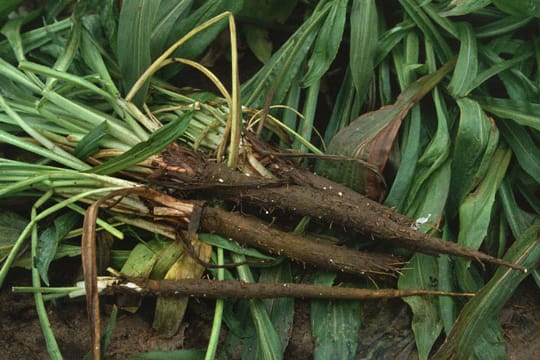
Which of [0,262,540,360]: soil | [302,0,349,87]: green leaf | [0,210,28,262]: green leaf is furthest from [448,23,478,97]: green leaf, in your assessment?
[0,210,28,262]: green leaf

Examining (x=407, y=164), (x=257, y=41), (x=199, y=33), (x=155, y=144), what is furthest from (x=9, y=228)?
(x=407, y=164)

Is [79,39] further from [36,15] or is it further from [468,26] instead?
[468,26]

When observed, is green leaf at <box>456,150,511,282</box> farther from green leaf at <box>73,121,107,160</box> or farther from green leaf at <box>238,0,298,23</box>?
green leaf at <box>73,121,107,160</box>

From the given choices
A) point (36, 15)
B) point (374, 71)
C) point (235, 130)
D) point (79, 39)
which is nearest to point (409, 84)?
point (374, 71)

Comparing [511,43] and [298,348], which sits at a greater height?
[511,43]

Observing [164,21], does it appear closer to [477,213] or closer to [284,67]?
[284,67]

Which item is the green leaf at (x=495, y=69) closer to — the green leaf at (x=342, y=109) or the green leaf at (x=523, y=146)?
the green leaf at (x=523, y=146)

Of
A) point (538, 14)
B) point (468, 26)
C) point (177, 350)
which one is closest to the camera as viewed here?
point (177, 350)
